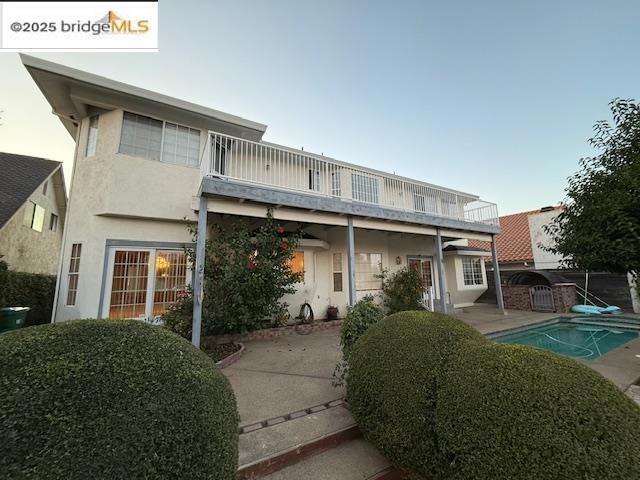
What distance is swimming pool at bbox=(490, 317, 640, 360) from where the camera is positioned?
7.99 m

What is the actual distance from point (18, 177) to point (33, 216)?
195 centimetres

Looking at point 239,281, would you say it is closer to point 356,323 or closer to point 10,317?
point 356,323

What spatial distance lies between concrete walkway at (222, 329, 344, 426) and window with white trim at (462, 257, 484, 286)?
11.1 meters

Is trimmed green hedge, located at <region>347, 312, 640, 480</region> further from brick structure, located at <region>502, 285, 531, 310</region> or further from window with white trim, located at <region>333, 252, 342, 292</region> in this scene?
brick structure, located at <region>502, 285, 531, 310</region>

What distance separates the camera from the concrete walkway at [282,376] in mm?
3602

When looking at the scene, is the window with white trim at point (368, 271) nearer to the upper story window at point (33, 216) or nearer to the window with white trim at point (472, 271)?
the window with white trim at point (472, 271)

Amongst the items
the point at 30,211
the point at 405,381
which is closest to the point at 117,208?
the point at 405,381

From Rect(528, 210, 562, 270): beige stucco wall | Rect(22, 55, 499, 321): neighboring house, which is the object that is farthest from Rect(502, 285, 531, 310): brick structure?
Rect(22, 55, 499, 321): neighboring house

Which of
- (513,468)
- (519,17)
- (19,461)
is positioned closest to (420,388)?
(513,468)

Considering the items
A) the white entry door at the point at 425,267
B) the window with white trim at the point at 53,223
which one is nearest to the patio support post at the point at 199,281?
the white entry door at the point at 425,267

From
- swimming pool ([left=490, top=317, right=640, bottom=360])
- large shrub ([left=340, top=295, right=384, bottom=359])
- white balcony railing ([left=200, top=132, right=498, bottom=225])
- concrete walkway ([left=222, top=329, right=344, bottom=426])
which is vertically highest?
white balcony railing ([left=200, top=132, right=498, bottom=225])

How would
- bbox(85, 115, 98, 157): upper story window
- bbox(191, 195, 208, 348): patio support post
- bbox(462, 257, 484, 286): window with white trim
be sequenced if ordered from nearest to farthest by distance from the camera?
bbox(191, 195, 208, 348): patio support post < bbox(85, 115, 98, 157): upper story window < bbox(462, 257, 484, 286): window with white trim

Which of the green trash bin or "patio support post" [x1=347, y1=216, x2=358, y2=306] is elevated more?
"patio support post" [x1=347, y1=216, x2=358, y2=306]

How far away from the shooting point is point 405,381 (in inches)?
98.0
